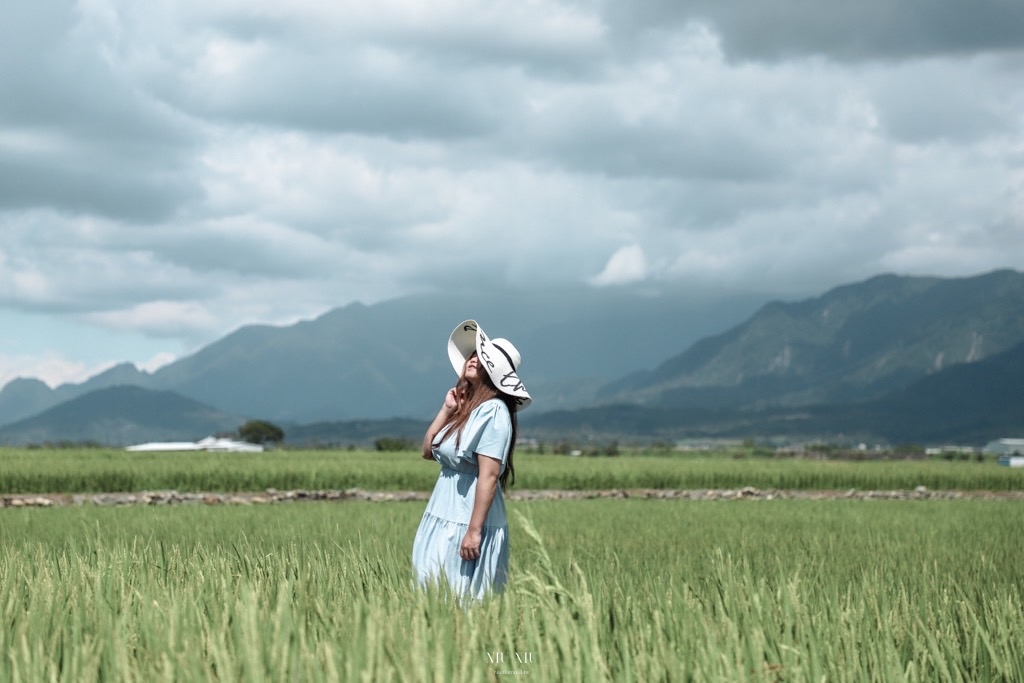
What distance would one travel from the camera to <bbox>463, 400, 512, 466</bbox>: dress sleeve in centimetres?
564

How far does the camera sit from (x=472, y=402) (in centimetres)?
577

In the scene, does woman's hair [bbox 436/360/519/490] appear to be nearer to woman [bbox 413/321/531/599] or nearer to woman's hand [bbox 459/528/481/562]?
woman [bbox 413/321/531/599]

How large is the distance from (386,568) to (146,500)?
2074 cm

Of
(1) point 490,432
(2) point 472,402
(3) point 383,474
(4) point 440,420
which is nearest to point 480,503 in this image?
(1) point 490,432

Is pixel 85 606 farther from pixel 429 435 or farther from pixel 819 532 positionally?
pixel 819 532

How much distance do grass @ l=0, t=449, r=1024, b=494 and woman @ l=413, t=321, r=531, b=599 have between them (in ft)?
75.4

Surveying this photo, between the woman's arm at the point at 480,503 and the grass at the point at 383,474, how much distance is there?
23.3 metres

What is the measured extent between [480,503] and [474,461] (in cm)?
33

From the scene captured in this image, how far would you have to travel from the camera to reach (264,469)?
28922 mm

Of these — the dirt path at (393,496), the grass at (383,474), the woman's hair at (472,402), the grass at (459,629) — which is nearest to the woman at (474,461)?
the woman's hair at (472,402)

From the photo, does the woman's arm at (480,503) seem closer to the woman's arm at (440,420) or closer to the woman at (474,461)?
the woman at (474,461)

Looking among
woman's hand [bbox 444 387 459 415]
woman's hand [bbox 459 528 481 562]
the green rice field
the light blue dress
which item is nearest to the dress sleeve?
the light blue dress

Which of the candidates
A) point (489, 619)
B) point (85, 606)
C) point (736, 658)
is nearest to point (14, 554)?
point (85, 606)

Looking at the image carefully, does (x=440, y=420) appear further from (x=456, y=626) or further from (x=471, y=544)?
(x=456, y=626)
